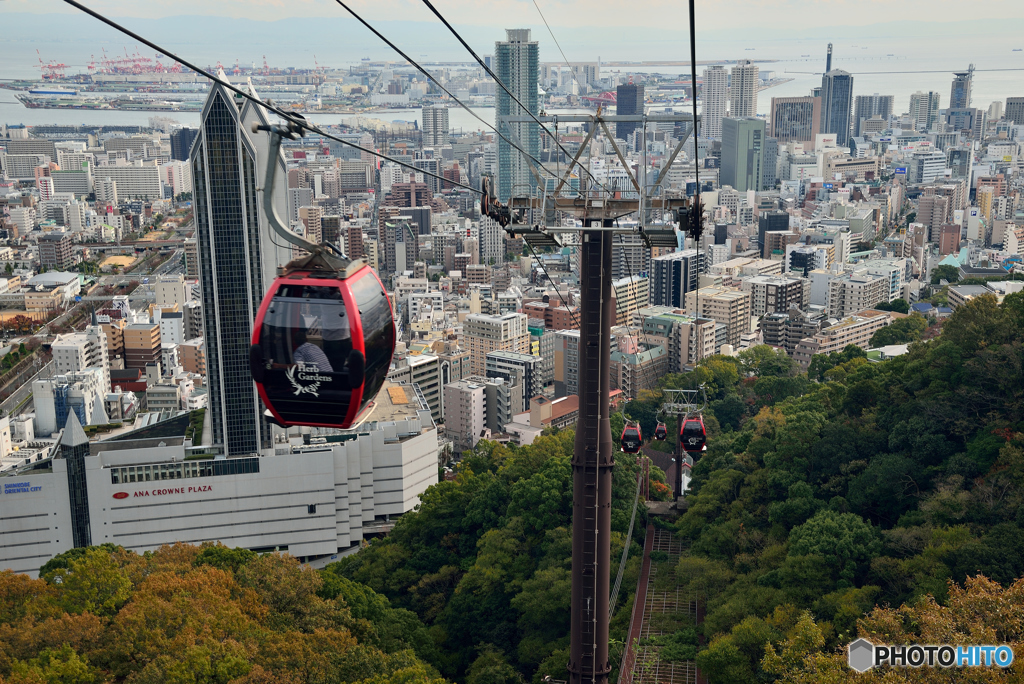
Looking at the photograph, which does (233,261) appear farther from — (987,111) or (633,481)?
(987,111)

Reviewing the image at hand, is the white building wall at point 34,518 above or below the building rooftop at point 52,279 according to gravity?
below

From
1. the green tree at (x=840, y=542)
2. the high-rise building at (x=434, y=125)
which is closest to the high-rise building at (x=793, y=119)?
the high-rise building at (x=434, y=125)

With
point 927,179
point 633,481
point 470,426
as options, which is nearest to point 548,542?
point 633,481

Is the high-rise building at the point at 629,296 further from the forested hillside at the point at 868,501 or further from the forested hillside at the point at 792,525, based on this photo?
the forested hillside at the point at 868,501

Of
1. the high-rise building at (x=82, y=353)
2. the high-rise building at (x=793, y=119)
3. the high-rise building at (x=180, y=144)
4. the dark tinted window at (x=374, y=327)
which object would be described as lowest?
the high-rise building at (x=82, y=353)

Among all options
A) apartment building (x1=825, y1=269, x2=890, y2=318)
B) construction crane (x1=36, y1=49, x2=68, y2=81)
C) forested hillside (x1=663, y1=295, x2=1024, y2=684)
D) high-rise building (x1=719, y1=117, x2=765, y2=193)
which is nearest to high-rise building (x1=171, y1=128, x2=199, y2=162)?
construction crane (x1=36, y1=49, x2=68, y2=81)

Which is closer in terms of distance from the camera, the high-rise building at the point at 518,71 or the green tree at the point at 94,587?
the green tree at the point at 94,587

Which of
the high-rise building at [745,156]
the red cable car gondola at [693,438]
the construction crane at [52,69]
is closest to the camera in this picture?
the red cable car gondola at [693,438]
